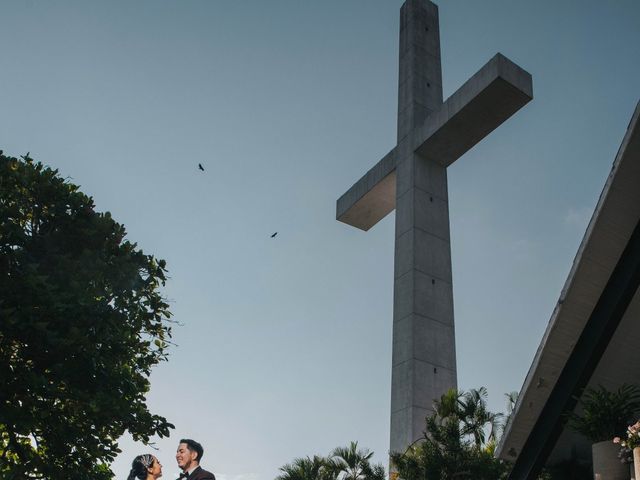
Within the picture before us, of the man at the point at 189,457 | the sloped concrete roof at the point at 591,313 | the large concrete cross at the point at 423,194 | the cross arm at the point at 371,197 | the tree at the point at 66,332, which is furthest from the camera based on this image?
the cross arm at the point at 371,197

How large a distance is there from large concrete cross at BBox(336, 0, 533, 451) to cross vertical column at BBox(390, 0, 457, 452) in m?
0.03

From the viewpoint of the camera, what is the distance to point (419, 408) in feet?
70.3

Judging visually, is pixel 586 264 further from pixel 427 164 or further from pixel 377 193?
pixel 377 193

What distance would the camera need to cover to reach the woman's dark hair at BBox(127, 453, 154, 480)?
8.00 meters

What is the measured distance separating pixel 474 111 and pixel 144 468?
18729mm

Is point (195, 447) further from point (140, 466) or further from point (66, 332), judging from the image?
point (66, 332)

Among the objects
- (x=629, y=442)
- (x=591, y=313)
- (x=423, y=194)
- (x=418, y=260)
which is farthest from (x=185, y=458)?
(x=423, y=194)

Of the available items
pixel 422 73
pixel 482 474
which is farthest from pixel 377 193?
pixel 482 474

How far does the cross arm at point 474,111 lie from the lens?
74.5ft

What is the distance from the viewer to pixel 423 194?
25.1m

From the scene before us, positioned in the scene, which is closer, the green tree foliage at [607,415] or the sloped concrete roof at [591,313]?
the sloped concrete roof at [591,313]

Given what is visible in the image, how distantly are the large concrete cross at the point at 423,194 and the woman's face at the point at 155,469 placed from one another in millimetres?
13940

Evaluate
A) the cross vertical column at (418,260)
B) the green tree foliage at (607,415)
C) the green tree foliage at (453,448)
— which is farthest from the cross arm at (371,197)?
the green tree foliage at (607,415)

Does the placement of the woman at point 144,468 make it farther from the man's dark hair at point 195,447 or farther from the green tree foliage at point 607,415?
the green tree foliage at point 607,415
